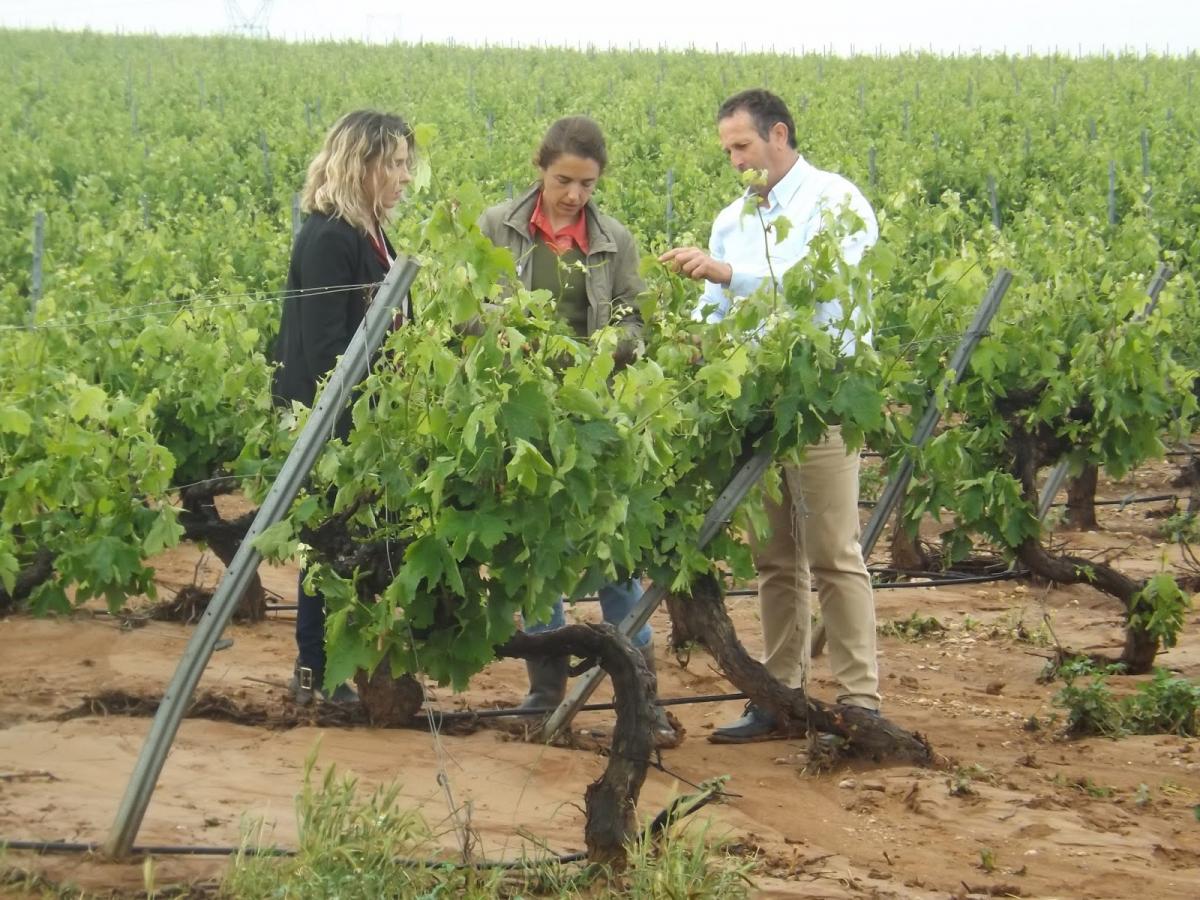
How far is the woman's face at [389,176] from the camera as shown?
14.9 feet

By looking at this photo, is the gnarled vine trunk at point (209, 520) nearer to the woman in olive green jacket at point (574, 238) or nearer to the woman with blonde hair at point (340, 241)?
the woman with blonde hair at point (340, 241)

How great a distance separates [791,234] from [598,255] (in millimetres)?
585

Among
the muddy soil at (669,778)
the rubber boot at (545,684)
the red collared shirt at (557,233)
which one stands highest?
the red collared shirt at (557,233)

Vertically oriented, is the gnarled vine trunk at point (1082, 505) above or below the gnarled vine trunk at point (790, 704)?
above

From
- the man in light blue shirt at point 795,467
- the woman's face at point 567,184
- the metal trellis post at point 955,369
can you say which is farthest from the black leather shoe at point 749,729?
the woman's face at point 567,184

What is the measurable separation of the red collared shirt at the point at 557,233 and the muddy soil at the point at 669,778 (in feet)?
4.96

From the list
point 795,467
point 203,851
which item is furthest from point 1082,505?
point 203,851

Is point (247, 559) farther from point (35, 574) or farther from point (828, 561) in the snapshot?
point (828, 561)

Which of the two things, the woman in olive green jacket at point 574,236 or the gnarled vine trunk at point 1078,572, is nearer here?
the woman in olive green jacket at point 574,236

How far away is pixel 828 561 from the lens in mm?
4801

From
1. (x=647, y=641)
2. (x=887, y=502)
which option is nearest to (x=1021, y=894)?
(x=647, y=641)

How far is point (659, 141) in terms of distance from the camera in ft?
63.5

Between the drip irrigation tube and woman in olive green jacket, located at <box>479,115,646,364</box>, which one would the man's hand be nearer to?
woman in olive green jacket, located at <box>479,115,646,364</box>

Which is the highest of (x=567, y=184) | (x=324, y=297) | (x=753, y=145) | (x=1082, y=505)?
(x=753, y=145)
